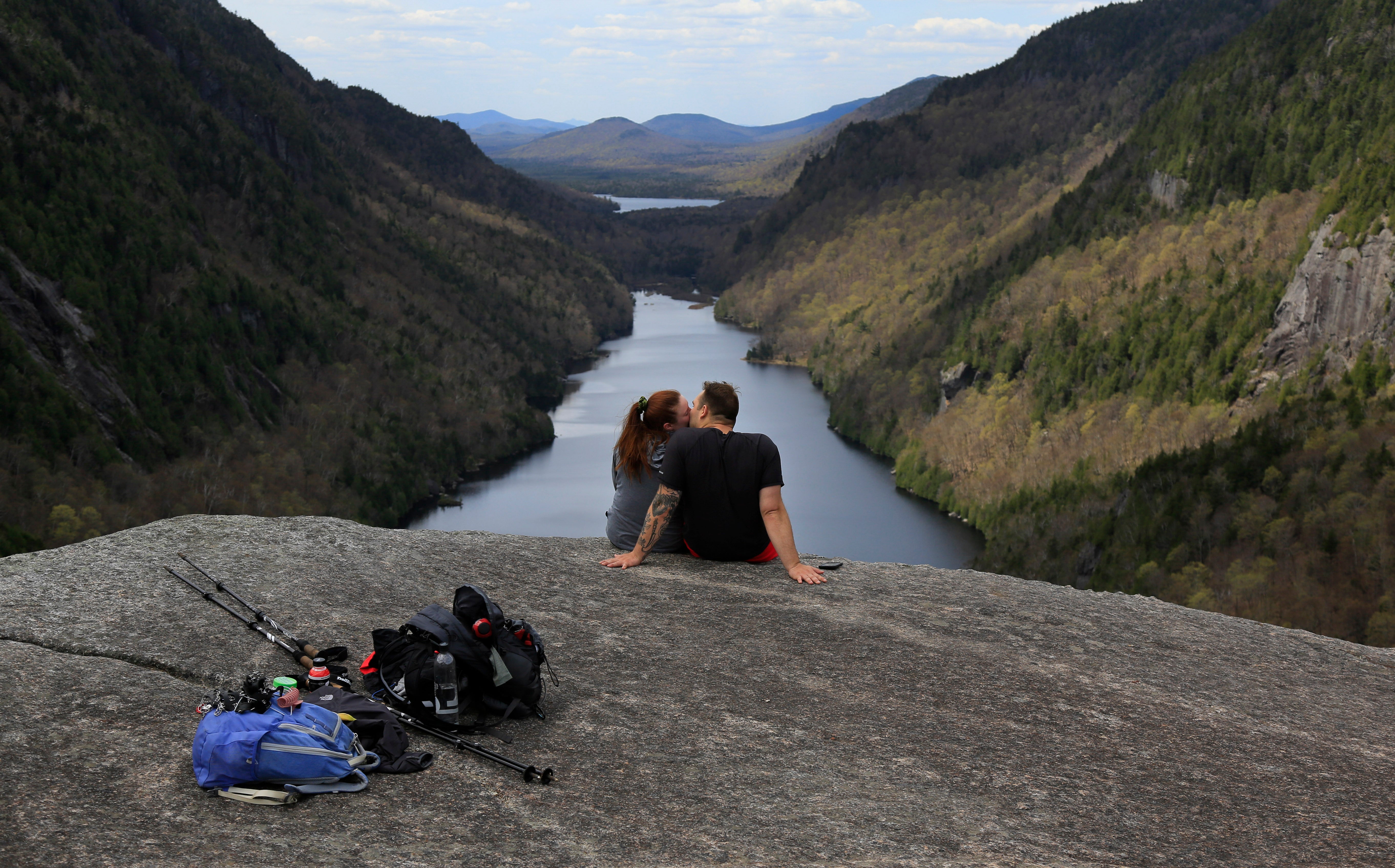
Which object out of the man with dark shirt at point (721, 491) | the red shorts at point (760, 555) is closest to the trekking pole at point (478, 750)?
the man with dark shirt at point (721, 491)

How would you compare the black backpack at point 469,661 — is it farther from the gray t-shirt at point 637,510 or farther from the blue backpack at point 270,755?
the gray t-shirt at point 637,510

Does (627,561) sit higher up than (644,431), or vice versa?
(644,431)

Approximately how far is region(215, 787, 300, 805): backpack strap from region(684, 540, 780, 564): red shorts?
686cm

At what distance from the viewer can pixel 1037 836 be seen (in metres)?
8.23

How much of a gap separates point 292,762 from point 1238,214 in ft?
560

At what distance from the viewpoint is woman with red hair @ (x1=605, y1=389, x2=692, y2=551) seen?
13125 mm

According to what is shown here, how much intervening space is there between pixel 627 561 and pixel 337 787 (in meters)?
5.89

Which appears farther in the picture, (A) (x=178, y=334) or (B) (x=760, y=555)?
(A) (x=178, y=334)

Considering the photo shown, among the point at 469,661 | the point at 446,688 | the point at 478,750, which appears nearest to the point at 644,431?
the point at 469,661

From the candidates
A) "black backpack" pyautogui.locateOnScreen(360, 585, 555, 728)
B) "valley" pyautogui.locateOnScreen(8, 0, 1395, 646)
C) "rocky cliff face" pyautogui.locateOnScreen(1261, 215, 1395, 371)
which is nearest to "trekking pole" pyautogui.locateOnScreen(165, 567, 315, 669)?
"black backpack" pyautogui.locateOnScreen(360, 585, 555, 728)

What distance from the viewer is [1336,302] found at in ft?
358

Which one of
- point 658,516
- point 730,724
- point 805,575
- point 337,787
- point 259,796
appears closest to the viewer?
point 259,796

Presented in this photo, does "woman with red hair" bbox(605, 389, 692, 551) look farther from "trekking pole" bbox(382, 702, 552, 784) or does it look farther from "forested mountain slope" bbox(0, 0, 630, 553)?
"forested mountain slope" bbox(0, 0, 630, 553)

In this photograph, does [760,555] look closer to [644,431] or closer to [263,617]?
[644,431]
